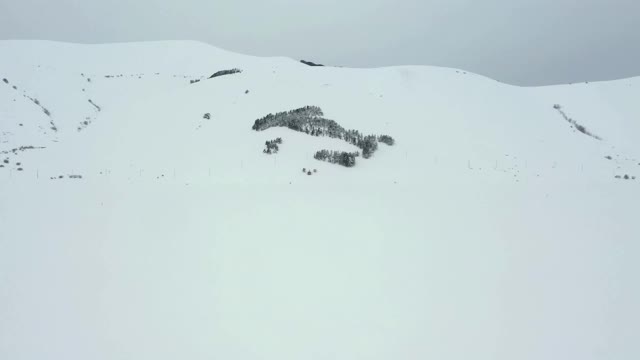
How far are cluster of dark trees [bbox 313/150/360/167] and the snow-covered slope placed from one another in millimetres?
388

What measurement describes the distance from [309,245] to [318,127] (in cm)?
1270

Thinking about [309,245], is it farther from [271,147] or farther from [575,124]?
[575,124]

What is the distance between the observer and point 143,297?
6531mm

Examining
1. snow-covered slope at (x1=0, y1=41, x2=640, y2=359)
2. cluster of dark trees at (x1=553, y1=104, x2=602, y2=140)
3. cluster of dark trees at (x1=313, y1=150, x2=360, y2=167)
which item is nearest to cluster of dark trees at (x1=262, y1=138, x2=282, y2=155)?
snow-covered slope at (x1=0, y1=41, x2=640, y2=359)

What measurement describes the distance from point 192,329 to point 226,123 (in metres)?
17.9

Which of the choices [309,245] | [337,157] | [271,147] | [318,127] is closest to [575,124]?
[318,127]

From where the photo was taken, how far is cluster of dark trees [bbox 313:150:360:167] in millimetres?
16375

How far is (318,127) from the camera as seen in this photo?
2058cm

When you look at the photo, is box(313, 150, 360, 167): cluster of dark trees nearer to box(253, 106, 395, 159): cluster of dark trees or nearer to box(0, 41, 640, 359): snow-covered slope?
box(0, 41, 640, 359): snow-covered slope

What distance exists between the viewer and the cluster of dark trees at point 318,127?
1909cm

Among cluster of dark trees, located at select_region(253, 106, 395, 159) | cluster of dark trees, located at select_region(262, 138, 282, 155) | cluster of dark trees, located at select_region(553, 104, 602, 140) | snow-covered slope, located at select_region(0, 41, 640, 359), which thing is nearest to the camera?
snow-covered slope, located at select_region(0, 41, 640, 359)

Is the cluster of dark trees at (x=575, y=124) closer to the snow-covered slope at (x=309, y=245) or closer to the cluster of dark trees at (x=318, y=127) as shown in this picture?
the snow-covered slope at (x=309, y=245)

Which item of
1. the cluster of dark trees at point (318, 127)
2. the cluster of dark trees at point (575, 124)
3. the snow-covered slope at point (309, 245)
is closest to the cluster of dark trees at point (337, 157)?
the snow-covered slope at point (309, 245)

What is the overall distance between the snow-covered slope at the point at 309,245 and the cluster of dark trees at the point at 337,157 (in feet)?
1.27
